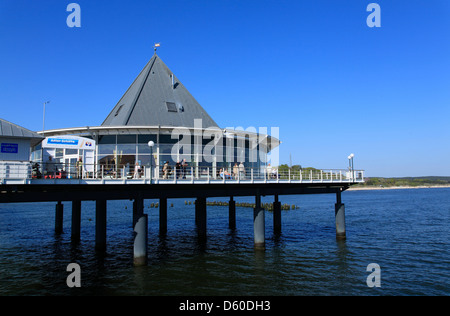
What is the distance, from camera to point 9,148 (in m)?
17.9

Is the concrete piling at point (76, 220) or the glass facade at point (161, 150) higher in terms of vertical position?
the glass facade at point (161, 150)

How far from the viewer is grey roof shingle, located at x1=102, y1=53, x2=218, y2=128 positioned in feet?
98.6

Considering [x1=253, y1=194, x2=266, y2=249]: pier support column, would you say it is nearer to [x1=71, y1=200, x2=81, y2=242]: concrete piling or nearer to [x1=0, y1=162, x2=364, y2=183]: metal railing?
[x1=0, y1=162, x2=364, y2=183]: metal railing

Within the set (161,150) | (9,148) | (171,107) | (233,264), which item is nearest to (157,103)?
(171,107)

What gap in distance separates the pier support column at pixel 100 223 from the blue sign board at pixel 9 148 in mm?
5990

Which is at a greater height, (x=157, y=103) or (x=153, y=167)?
(x=157, y=103)

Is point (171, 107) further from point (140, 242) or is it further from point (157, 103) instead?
point (140, 242)

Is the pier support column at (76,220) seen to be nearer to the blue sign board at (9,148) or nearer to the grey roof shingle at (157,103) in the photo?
the grey roof shingle at (157,103)

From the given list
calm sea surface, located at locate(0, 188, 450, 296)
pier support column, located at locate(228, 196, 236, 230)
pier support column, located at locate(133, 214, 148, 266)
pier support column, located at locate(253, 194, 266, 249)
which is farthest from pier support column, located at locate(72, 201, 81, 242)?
pier support column, located at locate(253, 194, 266, 249)

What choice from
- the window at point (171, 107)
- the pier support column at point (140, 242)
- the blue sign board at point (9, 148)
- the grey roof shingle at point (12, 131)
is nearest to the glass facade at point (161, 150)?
the grey roof shingle at point (12, 131)

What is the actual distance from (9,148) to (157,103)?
51.5 feet

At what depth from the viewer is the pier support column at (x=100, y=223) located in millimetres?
21719

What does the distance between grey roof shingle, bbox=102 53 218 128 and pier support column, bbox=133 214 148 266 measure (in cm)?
1271
